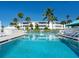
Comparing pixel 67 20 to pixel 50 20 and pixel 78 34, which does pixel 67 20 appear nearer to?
pixel 50 20

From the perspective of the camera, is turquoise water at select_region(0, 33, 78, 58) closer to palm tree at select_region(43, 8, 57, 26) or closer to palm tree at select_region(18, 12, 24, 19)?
palm tree at select_region(43, 8, 57, 26)

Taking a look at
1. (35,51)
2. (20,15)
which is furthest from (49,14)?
(35,51)

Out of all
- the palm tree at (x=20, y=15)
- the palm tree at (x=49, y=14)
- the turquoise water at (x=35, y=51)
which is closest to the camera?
the turquoise water at (x=35, y=51)

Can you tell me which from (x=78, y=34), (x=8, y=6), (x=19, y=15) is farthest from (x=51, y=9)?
(x=78, y=34)

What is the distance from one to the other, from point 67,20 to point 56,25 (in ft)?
22.7

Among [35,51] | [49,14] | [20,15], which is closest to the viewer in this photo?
[35,51]

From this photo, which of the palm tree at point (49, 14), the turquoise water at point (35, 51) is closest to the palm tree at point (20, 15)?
the palm tree at point (49, 14)

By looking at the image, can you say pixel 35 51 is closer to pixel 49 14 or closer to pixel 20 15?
pixel 49 14

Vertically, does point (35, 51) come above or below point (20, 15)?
below

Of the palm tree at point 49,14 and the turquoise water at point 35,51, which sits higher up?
the palm tree at point 49,14

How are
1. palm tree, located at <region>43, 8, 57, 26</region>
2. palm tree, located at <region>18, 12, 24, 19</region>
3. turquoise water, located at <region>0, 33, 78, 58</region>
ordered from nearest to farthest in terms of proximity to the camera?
1. turquoise water, located at <region>0, 33, 78, 58</region>
2. palm tree, located at <region>43, 8, 57, 26</region>
3. palm tree, located at <region>18, 12, 24, 19</region>

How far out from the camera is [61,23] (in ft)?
209

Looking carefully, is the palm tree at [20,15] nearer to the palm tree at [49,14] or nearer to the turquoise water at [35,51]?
the palm tree at [49,14]

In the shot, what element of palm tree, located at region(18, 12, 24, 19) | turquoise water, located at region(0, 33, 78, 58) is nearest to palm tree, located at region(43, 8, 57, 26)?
palm tree, located at region(18, 12, 24, 19)
